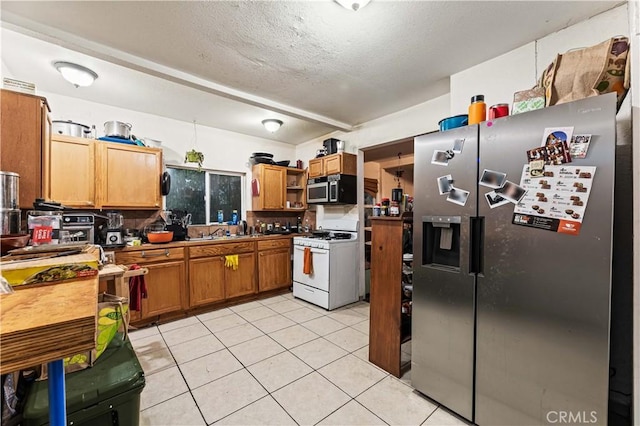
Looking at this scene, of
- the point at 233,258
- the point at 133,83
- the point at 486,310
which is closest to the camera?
the point at 486,310

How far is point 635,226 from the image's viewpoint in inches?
44.6

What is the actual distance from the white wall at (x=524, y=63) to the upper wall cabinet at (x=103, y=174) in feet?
11.7

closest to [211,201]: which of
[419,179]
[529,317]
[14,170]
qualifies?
[14,170]

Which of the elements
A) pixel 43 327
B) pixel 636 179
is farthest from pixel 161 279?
pixel 636 179

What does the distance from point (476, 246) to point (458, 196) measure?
0.34 meters

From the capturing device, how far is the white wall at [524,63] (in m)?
1.69

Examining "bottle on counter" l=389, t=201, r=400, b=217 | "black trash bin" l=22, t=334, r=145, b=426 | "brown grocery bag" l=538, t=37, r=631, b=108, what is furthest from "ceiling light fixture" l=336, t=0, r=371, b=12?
"black trash bin" l=22, t=334, r=145, b=426

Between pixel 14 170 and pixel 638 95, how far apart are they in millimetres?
3302

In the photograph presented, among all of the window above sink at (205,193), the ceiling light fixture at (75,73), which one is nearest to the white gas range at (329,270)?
the window above sink at (205,193)

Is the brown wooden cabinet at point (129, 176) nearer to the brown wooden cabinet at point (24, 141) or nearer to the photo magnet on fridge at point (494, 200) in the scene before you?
the brown wooden cabinet at point (24, 141)

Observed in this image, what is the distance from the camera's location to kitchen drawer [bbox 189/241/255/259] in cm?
336

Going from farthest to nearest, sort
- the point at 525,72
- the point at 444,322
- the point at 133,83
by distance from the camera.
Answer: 1. the point at 133,83
2. the point at 525,72
3. the point at 444,322

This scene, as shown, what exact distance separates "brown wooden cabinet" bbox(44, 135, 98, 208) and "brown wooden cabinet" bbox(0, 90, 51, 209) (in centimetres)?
134

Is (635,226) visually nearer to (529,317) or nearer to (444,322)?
(529,317)
